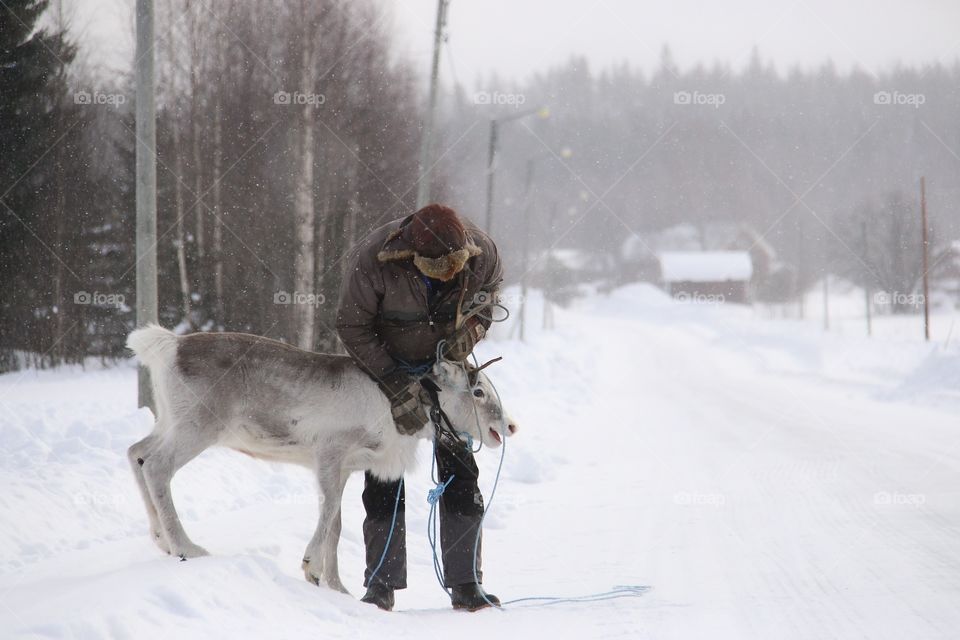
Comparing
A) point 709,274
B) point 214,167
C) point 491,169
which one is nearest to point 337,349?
point 214,167

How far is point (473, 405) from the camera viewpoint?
15.1 ft

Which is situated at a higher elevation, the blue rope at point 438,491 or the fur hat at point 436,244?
the fur hat at point 436,244

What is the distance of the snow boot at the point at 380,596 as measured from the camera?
167 inches

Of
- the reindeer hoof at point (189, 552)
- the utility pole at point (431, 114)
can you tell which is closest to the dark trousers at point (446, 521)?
the reindeer hoof at point (189, 552)

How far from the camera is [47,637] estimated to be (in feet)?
8.57

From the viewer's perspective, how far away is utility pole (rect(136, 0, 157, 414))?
8.27 metres

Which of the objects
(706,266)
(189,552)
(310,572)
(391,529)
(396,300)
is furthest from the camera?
(706,266)

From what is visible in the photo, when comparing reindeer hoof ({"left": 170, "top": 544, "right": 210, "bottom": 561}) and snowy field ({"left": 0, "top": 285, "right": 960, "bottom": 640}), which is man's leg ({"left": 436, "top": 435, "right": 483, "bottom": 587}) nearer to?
snowy field ({"left": 0, "top": 285, "right": 960, "bottom": 640})

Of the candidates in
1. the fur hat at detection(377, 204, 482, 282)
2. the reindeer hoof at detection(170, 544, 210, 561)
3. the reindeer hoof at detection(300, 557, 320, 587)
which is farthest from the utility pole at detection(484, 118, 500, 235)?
the reindeer hoof at detection(170, 544, 210, 561)

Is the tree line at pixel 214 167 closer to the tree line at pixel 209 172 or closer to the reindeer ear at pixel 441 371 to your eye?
the tree line at pixel 209 172

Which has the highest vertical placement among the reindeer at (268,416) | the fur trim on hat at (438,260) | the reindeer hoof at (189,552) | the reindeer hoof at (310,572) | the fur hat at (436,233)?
the fur hat at (436,233)

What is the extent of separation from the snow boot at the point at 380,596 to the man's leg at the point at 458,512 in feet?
1.13

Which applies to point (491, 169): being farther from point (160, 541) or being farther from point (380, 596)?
point (160, 541)

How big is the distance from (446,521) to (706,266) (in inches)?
2968
